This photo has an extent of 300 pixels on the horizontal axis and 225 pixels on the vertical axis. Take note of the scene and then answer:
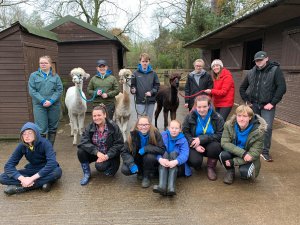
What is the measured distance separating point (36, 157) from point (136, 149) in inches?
51.9

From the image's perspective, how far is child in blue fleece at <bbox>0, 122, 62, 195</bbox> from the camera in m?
3.32

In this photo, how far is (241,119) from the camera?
11.6 ft

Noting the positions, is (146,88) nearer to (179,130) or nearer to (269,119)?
(179,130)

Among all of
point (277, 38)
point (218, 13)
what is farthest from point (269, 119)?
point (218, 13)

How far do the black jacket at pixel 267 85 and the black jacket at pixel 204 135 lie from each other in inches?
37.1

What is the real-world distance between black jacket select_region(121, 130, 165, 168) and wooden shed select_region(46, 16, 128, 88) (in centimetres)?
640

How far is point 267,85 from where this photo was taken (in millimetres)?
4172

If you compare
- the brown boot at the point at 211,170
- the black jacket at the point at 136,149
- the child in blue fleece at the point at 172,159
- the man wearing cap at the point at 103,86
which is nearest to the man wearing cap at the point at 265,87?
the brown boot at the point at 211,170

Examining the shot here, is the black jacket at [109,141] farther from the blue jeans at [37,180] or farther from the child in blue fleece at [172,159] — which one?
the child in blue fleece at [172,159]

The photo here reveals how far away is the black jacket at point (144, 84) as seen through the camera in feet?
16.4

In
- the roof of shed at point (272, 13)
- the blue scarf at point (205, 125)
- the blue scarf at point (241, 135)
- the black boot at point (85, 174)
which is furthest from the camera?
the roof of shed at point (272, 13)

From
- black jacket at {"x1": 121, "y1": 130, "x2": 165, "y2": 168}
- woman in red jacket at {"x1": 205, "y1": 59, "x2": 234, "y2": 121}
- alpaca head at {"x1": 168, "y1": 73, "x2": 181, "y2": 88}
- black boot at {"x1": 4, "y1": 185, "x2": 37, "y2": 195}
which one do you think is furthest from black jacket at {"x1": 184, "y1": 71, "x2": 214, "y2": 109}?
black boot at {"x1": 4, "y1": 185, "x2": 37, "y2": 195}

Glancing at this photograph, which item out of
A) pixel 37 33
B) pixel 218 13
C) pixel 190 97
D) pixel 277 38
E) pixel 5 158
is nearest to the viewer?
pixel 5 158

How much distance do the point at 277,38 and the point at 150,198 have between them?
6.63 meters
